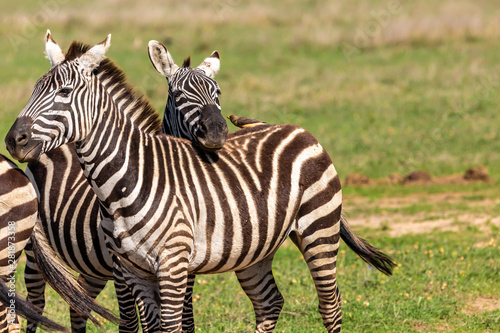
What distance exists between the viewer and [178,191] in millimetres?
4816

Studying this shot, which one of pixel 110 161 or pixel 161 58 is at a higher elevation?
pixel 161 58

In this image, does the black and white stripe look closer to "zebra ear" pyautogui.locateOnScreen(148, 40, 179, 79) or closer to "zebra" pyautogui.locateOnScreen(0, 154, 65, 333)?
"zebra" pyautogui.locateOnScreen(0, 154, 65, 333)

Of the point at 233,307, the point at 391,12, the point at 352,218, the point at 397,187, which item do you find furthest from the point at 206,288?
the point at 391,12

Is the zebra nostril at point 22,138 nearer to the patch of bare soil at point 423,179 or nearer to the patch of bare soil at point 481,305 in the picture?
the patch of bare soil at point 481,305

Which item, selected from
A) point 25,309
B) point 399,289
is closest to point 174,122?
point 25,309

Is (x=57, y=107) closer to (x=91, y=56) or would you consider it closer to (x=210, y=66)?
(x=91, y=56)

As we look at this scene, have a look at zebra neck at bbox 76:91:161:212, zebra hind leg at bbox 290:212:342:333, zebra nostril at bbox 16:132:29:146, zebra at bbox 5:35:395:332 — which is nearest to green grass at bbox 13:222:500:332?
zebra hind leg at bbox 290:212:342:333

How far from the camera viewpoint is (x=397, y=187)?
12719mm

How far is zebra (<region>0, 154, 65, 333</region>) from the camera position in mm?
4422

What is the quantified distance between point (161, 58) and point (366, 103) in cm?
1166

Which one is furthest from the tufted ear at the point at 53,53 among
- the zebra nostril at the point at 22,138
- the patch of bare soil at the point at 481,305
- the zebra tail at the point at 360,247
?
the patch of bare soil at the point at 481,305

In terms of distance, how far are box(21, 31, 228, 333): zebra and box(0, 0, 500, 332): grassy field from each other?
119 cm

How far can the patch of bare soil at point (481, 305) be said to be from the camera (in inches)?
277

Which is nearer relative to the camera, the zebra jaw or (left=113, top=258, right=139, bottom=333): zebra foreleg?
the zebra jaw
